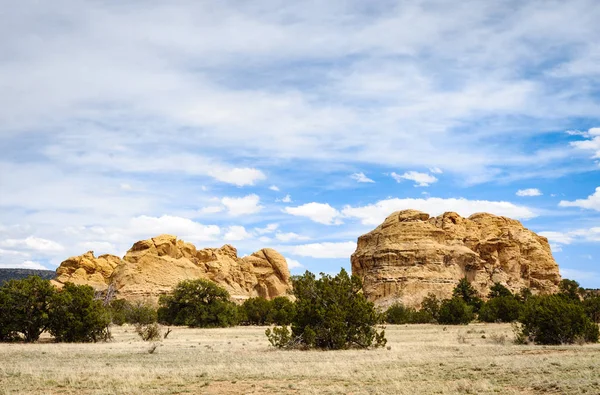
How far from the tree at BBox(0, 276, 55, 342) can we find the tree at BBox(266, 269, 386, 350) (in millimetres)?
14154

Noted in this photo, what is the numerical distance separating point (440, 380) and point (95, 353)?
15712mm

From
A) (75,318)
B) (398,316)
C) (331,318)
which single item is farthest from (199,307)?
(331,318)

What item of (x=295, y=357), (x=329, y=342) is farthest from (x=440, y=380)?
(x=329, y=342)

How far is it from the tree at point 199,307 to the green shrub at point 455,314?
71.3 feet

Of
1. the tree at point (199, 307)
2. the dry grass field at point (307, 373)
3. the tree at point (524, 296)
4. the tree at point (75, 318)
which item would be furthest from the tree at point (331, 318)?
the tree at point (524, 296)

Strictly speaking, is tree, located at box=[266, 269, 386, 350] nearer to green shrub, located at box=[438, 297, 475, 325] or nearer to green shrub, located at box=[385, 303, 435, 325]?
green shrub, located at box=[438, 297, 475, 325]

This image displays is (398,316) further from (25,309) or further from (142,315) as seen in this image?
(25,309)

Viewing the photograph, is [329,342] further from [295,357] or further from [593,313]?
[593,313]

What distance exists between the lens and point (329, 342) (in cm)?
2591

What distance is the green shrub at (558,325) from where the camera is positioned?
25922 millimetres

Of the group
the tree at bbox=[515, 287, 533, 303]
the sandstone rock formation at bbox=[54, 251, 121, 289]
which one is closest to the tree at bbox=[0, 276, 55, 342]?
the tree at bbox=[515, 287, 533, 303]

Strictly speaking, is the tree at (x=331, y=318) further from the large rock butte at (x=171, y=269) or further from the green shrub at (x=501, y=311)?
the large rock butte at (x=171, y=269)

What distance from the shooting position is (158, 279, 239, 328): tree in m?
55.2

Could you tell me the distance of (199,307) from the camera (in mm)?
56094
